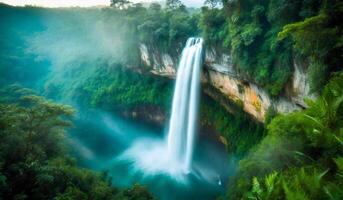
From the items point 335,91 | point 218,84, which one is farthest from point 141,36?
point 335,91

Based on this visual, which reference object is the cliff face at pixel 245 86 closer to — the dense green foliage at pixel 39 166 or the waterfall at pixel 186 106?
the waterfall at pixel 186 106

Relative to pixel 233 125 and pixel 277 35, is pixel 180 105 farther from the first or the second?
pixel 277 35

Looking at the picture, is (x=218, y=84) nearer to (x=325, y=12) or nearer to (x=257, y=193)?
(x=325, y=12)

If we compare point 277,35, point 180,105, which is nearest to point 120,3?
point 180,105

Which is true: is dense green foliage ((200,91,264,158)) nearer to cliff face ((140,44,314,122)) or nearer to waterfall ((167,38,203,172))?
cliff face ((140,44,314,122))

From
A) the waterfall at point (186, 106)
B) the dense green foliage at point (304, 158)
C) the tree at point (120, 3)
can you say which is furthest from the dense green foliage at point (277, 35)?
the tree at point (120, 3)

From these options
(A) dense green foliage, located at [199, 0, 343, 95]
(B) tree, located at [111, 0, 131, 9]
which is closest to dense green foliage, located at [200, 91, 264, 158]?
(A) dense green foliage, located at [199, 0, 343, 95]
